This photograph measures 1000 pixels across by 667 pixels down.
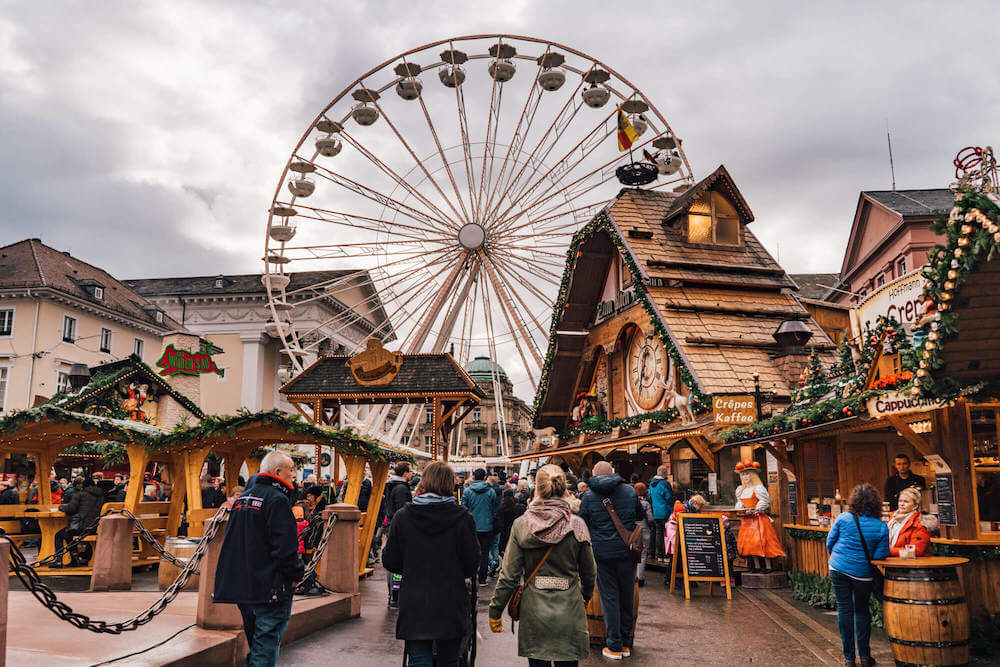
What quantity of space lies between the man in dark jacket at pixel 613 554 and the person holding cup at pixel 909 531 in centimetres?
242

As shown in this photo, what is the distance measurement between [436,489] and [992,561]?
18.6ft

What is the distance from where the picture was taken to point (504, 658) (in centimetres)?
812

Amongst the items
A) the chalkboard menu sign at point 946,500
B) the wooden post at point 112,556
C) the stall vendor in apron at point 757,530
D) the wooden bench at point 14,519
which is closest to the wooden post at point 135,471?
the wooden bench at point 14,519

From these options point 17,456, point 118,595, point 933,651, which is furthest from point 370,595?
point 17,456

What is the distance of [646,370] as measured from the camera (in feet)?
63.0

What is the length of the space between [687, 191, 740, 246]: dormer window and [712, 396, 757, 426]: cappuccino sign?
6673 millimetres

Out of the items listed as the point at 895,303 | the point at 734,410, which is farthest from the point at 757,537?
the point at 895,303

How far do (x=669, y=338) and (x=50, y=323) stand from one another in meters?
31.8

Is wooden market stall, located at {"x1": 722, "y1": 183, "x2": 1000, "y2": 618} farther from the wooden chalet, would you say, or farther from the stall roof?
the stall roof

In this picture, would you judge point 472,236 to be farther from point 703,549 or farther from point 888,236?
point 703,549

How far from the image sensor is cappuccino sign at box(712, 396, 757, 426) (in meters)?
13.1

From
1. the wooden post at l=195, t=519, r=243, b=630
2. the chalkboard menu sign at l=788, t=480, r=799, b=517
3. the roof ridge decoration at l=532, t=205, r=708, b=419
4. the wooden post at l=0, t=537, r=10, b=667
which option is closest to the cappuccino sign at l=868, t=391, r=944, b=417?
the chalkboard menu sign at l=788, t=480, r=799, b=517

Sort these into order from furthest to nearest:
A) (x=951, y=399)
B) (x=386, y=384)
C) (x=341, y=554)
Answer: (x=386, y=384) → (x=341, y=554) → (x=951, y=399)

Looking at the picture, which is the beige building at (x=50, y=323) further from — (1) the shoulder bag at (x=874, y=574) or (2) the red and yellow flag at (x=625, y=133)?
(1) the shoulder bag at (x=874, y=574)
